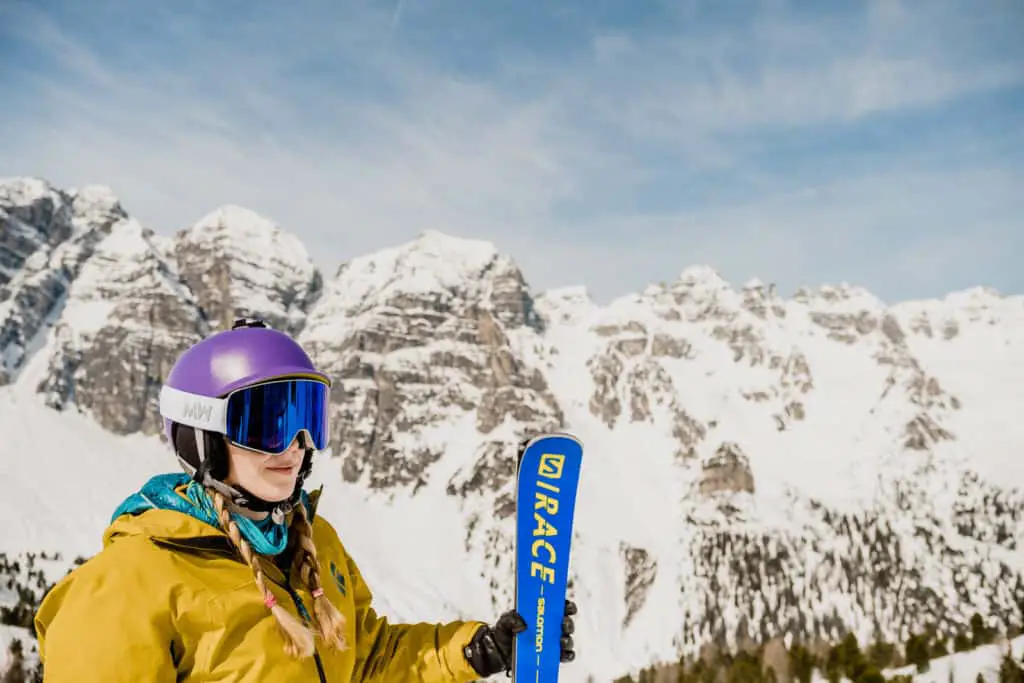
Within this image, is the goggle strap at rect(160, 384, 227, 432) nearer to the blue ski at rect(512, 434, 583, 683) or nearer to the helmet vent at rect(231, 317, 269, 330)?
the helmet vent at rect(231, 317, 269, 330)

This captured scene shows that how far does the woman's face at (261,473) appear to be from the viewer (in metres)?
3.77

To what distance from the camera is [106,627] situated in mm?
2893

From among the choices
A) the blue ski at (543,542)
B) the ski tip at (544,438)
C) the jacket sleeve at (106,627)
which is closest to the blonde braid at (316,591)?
the jacket sleeve at (106,627)

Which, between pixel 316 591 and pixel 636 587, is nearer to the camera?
pixel 316 591

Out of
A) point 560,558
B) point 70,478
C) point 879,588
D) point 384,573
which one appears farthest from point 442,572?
point 560,558

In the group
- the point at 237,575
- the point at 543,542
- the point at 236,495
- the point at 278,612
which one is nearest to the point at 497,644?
the point at 543,542

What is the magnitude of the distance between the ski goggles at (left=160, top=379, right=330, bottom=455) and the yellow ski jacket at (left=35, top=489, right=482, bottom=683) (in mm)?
576

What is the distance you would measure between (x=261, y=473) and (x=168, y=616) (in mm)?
891

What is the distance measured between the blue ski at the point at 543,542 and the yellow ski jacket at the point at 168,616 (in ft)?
4.56

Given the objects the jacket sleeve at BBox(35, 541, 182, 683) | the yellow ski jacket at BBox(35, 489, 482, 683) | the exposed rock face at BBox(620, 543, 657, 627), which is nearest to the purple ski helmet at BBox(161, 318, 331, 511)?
the yellow ski jacket at BBox(35, 489, 482, 683)

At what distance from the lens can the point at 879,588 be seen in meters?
194

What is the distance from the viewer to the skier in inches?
116

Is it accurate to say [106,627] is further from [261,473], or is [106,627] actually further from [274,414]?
[274,414]

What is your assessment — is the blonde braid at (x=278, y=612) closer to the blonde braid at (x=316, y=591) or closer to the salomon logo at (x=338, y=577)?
the blonde braid at (x=316, y=591)
